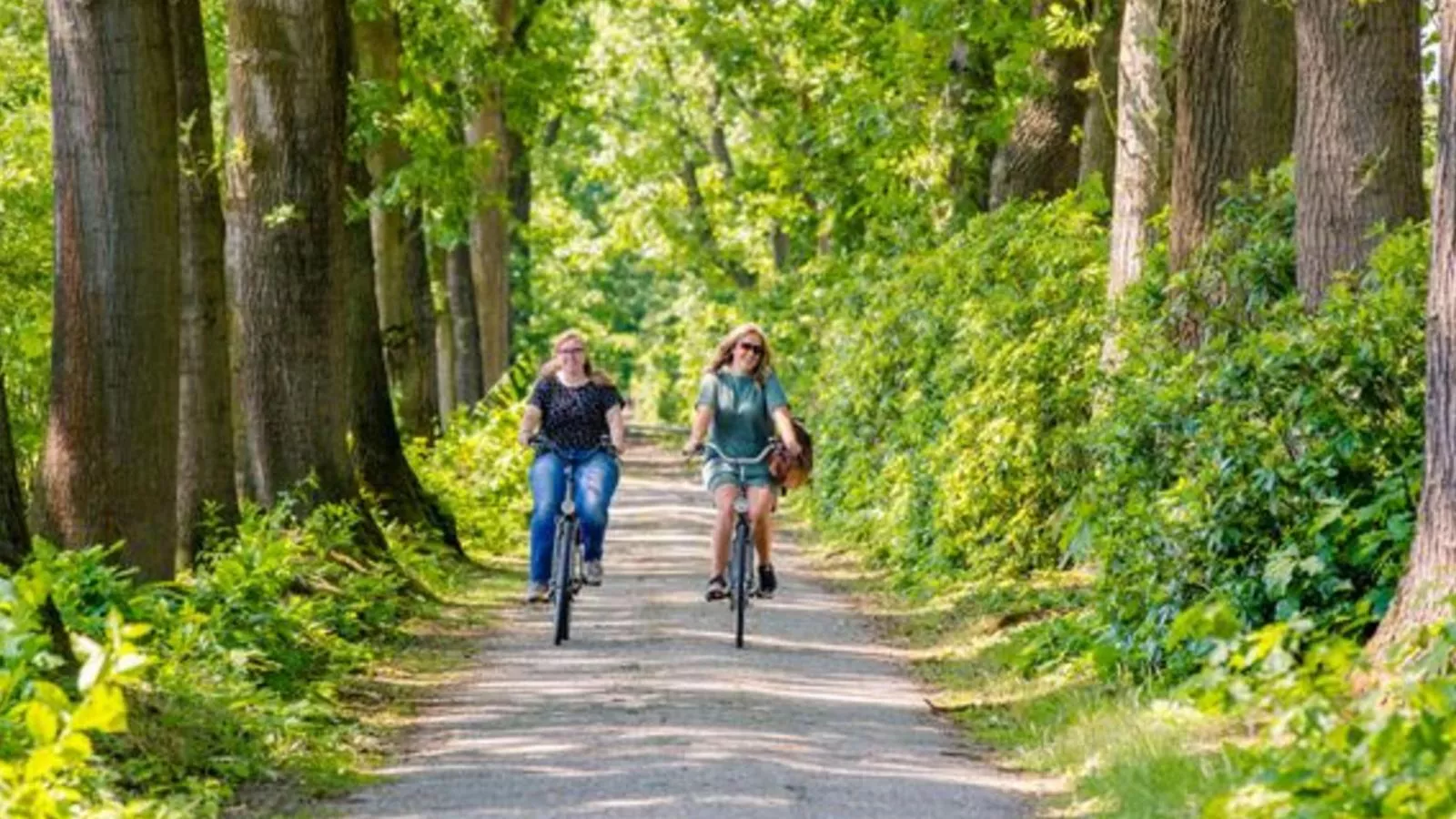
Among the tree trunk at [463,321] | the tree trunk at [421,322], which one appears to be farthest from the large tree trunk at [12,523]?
the tree trunk at [463,321]

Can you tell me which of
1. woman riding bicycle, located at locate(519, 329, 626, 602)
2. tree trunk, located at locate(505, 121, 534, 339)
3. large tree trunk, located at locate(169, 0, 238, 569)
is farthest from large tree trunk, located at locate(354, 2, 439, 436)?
woman riding bicycle, located at locate(519, 329, 626, 602)

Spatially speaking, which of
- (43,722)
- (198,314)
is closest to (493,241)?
(198,314)

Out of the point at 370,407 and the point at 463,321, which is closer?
the point at 370,407

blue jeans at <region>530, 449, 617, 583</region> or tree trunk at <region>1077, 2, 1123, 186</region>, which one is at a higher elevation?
tree trunk at <region>1077, 2, 1123, 186</region>

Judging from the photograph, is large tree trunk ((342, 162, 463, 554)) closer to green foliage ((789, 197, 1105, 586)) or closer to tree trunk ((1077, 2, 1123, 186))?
green foliage ((789, 197, 1105, 586))

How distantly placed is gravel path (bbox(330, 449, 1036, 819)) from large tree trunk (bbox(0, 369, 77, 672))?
1.24 m

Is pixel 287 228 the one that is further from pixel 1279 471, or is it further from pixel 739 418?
pixel 1279 471

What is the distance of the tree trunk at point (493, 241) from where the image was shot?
1383 inches

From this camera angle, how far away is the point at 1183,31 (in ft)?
53.1

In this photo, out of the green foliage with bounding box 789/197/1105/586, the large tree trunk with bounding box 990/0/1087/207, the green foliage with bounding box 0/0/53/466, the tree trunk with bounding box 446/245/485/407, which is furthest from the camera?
the tree trunk with bounding box 446/245/485/407

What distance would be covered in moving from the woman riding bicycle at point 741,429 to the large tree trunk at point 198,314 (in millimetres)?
3170

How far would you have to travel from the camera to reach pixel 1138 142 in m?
18.8

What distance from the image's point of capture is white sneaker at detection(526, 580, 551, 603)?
17109mm

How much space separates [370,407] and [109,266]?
369 inches
